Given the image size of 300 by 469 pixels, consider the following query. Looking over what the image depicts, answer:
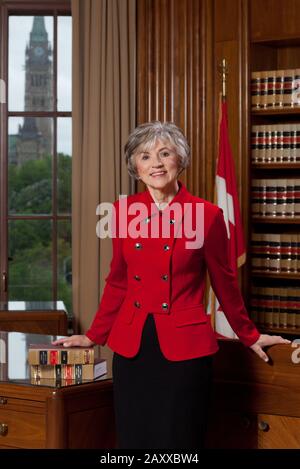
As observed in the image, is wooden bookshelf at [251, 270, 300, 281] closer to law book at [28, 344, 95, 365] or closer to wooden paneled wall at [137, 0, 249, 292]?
wooden paneled wall at [137, 0, 249, 292]

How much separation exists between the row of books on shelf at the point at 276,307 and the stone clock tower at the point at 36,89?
Answer: 2098 mm

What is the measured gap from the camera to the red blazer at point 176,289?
2.62 metres

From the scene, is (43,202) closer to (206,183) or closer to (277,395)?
(206,183)

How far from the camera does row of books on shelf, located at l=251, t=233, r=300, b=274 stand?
573cm

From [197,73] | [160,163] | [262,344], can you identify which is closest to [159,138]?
[160,163]

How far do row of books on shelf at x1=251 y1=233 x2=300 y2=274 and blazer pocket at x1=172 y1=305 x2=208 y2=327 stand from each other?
10.4 ft

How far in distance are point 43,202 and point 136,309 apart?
3.94 meters

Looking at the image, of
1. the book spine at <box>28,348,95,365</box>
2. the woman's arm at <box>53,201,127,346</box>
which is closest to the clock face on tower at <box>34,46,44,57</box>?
the woman's arm at <box>53,201,127,346</box>

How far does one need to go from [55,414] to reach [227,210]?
9.26 feet

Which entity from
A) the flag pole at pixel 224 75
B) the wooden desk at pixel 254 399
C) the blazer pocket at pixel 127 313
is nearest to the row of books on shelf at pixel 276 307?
the flag pole at pixel 224 75

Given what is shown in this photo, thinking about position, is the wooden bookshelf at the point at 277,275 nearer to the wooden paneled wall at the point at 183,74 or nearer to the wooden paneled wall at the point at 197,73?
the wooden paneled wall at the point at 197,73

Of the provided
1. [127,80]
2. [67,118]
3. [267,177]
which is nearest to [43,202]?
[67,118]

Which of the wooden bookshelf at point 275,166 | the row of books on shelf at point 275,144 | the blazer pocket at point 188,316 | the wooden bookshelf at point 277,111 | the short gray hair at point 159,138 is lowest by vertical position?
the blazer pocket at point 188,316

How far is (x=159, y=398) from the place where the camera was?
260cm
